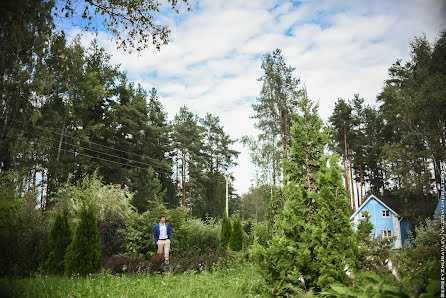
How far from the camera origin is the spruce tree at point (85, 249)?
26.5 feet

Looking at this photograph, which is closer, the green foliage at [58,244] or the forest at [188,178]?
the forest at [188,178]

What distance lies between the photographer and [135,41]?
471 centimetres

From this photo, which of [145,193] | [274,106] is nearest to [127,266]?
[274,106]

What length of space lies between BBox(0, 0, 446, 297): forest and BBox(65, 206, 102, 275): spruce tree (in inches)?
1.4

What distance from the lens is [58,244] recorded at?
28.2 ft

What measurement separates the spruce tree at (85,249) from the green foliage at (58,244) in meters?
0.46

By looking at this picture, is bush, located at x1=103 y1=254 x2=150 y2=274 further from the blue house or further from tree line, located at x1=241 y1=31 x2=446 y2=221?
the blue house

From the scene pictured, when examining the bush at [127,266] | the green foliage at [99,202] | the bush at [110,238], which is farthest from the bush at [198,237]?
the bush at [127,266]

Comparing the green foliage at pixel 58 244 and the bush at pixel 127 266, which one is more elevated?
the green foliage at pixel 58 244

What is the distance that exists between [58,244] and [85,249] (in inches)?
36.2

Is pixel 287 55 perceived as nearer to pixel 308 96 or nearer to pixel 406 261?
pixel 308 96

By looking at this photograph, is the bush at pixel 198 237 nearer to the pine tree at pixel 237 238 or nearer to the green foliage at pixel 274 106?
the pine tree at pixel 237 238

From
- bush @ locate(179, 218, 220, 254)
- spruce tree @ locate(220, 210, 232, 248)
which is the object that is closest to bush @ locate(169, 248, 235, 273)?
bush @ locate(179, 218, 220, 254)

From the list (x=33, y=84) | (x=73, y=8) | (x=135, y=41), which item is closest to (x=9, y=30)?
(x=33, y=84)
